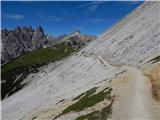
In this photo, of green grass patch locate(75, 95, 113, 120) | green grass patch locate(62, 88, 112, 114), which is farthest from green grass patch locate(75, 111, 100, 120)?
green grass patch locate(62, 88, 112, 114)

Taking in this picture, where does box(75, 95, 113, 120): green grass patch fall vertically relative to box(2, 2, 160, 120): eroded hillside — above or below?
below

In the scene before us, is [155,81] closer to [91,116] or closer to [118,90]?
[118,90]

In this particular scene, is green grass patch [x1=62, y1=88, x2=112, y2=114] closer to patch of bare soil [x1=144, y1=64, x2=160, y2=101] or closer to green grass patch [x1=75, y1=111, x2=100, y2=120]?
green grass patch [x1=75, y1=111, x2=100, y2=120]

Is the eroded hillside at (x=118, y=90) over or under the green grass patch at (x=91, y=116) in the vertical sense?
over

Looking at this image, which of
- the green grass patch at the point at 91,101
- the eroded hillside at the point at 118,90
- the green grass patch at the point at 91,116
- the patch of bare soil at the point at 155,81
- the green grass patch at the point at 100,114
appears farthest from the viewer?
the green grass patch at the point at 91,101

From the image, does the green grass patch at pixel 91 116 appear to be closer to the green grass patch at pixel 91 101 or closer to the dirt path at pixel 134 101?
the dirt path at pixel 134 101

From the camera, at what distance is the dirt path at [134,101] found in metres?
38.5

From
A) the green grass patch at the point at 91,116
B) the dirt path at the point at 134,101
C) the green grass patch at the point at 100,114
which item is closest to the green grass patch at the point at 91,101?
the dirt path at the point at 134,101

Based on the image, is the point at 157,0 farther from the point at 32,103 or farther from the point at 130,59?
the point at 32,103

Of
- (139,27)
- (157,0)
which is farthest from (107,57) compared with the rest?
(157,0)

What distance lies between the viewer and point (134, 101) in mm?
43938

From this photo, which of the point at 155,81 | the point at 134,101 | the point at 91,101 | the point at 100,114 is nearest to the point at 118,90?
the point at 91,101

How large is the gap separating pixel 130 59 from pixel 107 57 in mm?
22522

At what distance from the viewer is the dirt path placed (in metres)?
38.5
